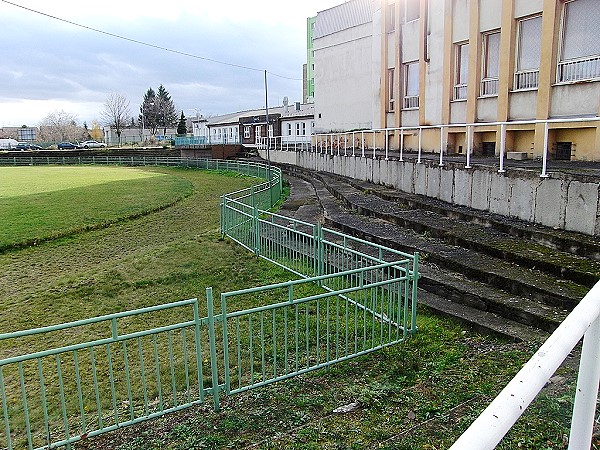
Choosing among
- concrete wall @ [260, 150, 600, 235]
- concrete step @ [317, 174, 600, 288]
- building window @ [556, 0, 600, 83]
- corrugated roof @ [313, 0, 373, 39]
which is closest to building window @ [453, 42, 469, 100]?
building window @ [556, 0, 600, 83]

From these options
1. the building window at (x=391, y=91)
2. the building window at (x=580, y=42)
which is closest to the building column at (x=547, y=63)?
the building window at (x=580, y=42)

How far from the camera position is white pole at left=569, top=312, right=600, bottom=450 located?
5.98 feet

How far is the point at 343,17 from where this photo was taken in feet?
96.9

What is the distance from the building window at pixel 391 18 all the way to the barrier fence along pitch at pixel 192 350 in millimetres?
14971

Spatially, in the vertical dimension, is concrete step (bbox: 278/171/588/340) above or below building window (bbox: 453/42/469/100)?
below

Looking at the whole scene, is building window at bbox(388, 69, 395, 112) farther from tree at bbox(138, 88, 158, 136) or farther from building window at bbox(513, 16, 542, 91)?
tree at bbox(138, 88, 158, 136)

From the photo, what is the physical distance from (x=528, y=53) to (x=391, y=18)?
8.35 meters

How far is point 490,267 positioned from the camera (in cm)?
707

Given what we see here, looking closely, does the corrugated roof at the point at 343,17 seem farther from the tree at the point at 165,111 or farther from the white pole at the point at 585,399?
the tree at the point at 165,111

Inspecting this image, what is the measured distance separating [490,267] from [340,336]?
7.88 feet

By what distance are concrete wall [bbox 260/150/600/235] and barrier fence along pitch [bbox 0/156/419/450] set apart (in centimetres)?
251

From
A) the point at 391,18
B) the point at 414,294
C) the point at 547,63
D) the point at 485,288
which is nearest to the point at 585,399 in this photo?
the point at 414,294

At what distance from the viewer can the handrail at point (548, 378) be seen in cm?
123

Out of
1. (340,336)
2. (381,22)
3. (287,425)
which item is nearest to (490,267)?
(340,336)
